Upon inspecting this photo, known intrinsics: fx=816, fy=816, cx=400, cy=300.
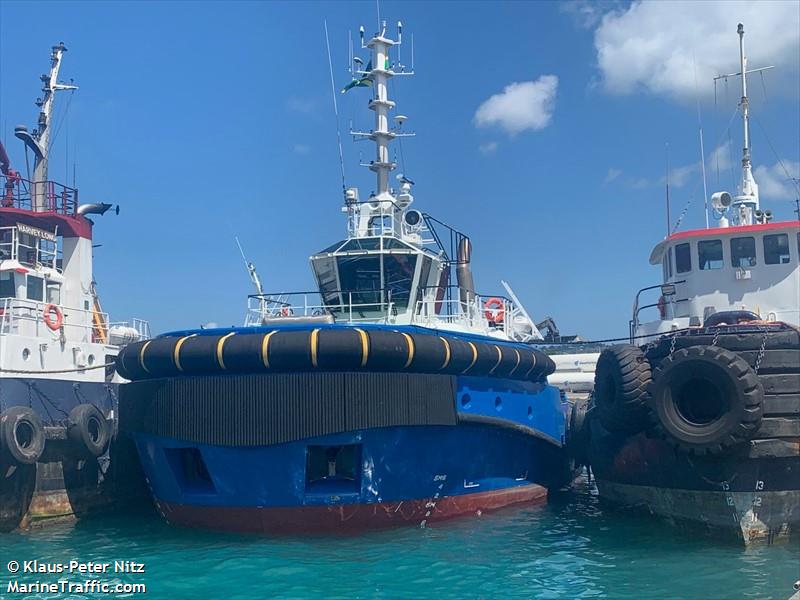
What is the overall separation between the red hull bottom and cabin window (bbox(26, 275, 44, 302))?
6695mm

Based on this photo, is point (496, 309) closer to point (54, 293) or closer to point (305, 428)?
point (305, 428)

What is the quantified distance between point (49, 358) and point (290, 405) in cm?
651

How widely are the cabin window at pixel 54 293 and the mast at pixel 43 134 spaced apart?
220 centimetres

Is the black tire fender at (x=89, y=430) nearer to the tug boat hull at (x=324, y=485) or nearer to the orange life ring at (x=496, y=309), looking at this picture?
the tug boat hull at (x=324, y=485)

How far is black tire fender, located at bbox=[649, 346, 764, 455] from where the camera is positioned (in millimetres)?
10414

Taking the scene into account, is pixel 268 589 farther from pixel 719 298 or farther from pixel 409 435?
pixel 719 298

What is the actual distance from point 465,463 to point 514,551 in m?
2.19

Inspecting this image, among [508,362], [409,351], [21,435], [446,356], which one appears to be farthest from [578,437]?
[21,435]

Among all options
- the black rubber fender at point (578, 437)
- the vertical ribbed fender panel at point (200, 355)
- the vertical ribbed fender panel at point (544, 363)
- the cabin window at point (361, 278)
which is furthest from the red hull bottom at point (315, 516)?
the black rubber fender at point (578, 437)

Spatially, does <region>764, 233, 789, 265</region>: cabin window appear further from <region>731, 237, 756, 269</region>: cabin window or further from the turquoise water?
the turquoise water

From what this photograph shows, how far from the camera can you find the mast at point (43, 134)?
19.2 meters

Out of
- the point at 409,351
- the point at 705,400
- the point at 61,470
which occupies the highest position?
the point at 409,351

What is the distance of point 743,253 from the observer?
49.5ft

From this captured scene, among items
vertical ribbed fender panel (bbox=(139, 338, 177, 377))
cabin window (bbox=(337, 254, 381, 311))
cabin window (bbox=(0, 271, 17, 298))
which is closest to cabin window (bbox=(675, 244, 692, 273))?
cabin window (bbox=(337, 254, 381, 311))
